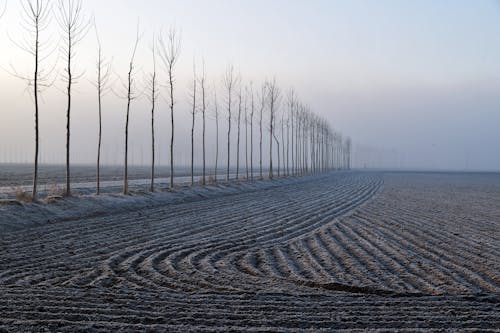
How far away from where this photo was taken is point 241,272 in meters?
8.60

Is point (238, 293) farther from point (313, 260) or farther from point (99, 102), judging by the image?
point (99, 102)

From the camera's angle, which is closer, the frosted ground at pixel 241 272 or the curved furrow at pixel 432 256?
the frosted ground at pixel 241 272

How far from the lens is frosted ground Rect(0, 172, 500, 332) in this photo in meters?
5.84

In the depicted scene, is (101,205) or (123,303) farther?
(101,205)

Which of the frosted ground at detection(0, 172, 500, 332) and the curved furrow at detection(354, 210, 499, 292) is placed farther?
the curved furrow at detection(354, 210, 499, 292)

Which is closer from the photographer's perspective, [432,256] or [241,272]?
[241,272]

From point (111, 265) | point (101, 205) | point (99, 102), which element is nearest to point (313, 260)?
point (111, 265)

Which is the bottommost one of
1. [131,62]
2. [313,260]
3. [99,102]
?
[313,260]

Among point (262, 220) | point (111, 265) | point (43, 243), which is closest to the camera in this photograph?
point (111, 265)

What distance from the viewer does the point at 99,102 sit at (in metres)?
21.2

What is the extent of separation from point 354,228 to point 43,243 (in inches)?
323

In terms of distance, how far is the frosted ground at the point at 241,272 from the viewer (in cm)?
584

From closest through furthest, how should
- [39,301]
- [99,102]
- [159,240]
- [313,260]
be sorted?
[39,301]
[313,260]
[159,240]
[99,102]

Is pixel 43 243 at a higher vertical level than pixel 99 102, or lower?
lower
